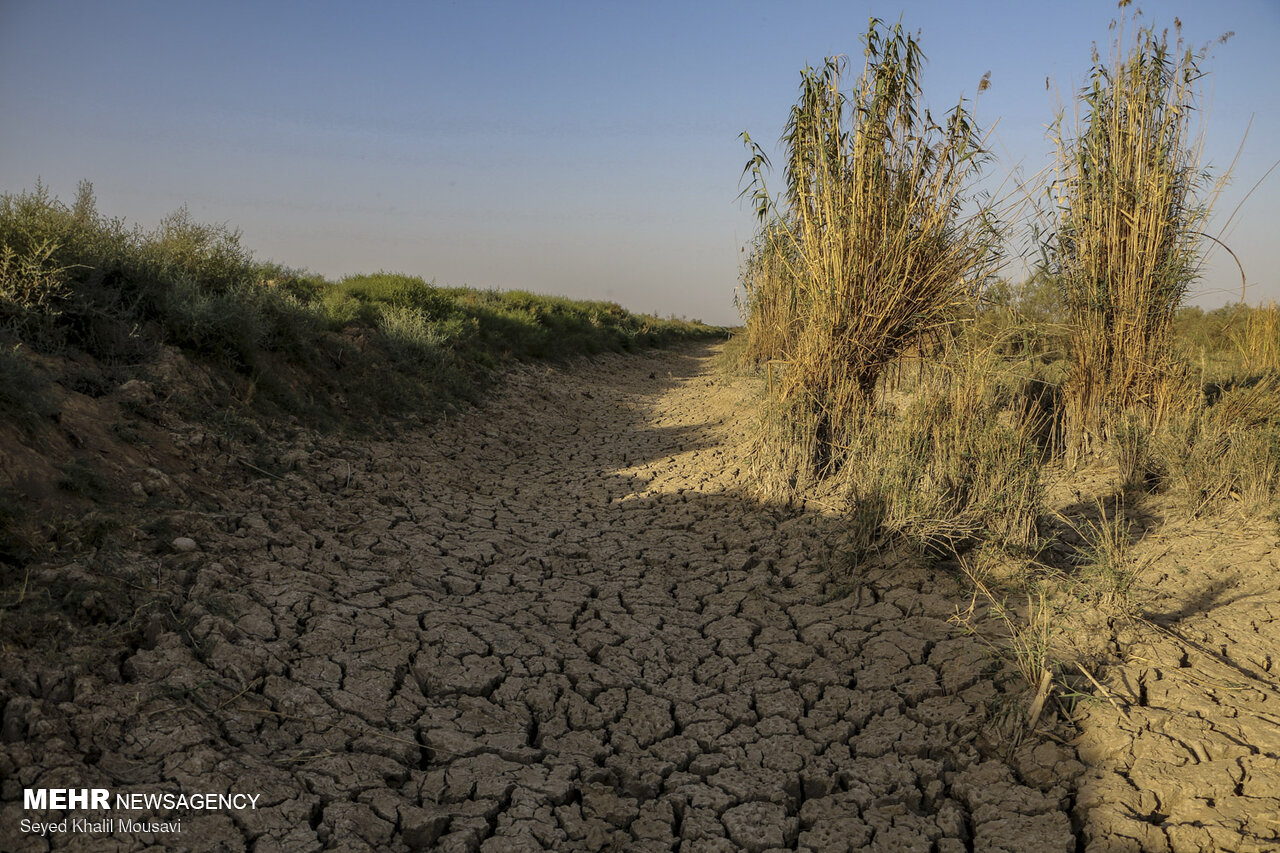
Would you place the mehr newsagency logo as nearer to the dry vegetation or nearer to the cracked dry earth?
the cracked dry earth

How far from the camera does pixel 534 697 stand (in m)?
3.00

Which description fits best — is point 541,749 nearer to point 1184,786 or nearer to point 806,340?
point 1184,786

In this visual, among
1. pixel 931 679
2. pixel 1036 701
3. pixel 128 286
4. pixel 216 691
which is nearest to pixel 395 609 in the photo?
pixel 216 691

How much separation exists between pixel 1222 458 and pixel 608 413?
21.9 feet

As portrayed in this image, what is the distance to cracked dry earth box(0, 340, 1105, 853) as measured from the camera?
2264mm

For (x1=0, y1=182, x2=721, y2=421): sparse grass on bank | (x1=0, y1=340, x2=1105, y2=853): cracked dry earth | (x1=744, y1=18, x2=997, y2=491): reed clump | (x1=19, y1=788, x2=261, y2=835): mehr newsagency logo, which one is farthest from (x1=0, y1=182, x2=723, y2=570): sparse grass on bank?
Answer: (x1=744, y1=18, x2=997, y2=491): reed clump

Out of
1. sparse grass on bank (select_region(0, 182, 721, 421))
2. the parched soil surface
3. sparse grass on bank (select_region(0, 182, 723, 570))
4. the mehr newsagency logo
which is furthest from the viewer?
sparse grass on bank (select_region(0, 182, 721, 421))

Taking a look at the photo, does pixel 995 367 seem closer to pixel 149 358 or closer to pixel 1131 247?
pixel 1131 247

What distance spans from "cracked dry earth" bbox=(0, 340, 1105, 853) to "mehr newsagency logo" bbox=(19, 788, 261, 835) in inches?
1.1

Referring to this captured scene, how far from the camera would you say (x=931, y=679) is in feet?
10.2

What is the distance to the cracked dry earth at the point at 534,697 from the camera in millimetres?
2264

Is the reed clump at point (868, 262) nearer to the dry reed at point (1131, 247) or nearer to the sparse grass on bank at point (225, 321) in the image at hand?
the dry reed at point (1131, 247)

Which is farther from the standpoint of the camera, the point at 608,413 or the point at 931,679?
the point at 608,413

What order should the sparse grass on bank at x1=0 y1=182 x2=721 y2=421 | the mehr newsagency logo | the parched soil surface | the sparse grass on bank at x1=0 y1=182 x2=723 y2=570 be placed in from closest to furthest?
the mehr newsagency logo < the parched soil surface < the sparse grass on bank at x1=0 y1=182 x2=723 y2=570 < the sparse grass on bank at x1=0 y1=182 x2=721 y2=421
